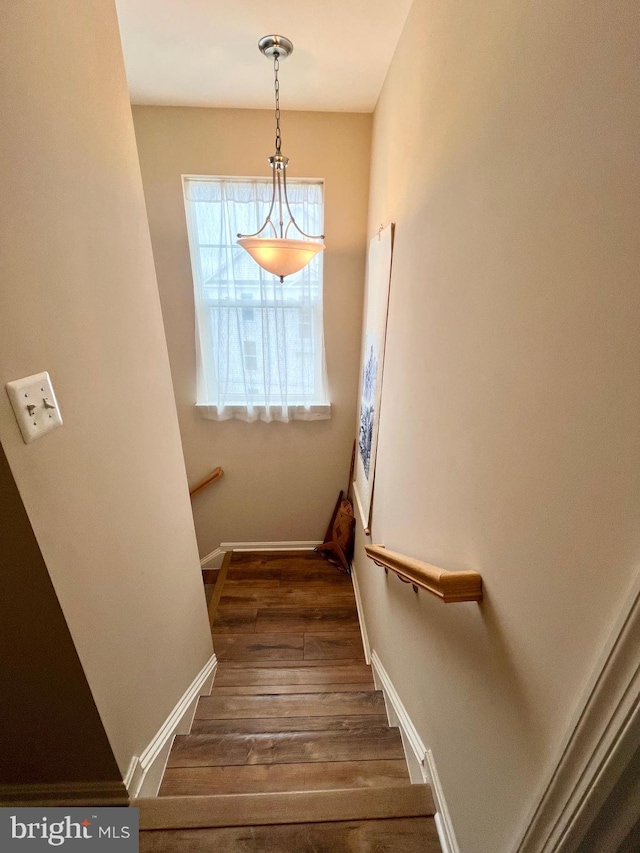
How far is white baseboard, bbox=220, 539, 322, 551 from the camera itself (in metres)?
3.40

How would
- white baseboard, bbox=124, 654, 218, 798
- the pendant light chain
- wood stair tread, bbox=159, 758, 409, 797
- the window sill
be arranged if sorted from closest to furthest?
white baseboard, bbox=124, 654, 218, 798
wood stair tread, bbox=159, 758, 409, 797
the pendant light chain
the window sill

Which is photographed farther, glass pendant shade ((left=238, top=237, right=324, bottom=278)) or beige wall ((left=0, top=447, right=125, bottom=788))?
glass pendant shade ((left=238, top=237, right=324, bottom=278))

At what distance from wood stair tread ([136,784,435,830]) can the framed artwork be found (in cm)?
123

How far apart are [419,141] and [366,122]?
4.41 feet

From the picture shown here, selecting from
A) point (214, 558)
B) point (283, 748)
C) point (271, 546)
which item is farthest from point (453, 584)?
point (214, 558)

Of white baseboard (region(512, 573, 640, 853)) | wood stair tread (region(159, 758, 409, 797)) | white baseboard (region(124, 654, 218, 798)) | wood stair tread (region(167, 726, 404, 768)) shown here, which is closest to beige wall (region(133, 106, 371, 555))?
white baseboard (region(124, 654, 218, 798))

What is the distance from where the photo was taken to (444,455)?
1.09 m

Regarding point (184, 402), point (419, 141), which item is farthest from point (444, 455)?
point (184, 402)

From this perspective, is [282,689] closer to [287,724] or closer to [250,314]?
[287,724]

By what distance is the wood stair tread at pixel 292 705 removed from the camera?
68.7 inches

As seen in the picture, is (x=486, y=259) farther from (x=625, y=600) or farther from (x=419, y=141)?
(x=419, y=141)

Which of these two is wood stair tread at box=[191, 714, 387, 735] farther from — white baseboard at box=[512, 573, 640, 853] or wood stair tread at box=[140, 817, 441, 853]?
white baseboard at box=[512, 573, 640, 853]

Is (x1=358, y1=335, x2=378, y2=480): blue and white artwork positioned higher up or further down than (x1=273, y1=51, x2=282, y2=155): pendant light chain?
further down

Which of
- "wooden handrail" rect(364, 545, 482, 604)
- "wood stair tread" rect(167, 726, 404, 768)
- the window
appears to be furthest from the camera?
the window
